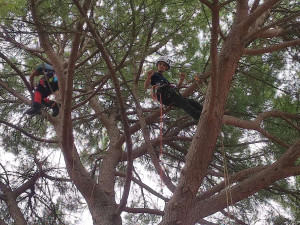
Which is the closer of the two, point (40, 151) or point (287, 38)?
point (287, 38)

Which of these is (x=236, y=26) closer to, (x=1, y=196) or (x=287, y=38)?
(x=287, y=38)

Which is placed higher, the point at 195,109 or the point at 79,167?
the point at 195,109

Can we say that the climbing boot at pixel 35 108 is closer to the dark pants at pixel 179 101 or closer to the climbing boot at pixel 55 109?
the climbing boot at pixel 55 109

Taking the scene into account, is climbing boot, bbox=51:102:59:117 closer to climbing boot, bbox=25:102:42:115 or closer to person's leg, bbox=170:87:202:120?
climbing boot, bbox=25:102:42:115

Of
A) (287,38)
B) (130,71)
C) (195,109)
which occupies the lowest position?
(195,109)

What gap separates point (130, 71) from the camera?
4.32 m

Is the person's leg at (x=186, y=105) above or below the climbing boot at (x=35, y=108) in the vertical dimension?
below

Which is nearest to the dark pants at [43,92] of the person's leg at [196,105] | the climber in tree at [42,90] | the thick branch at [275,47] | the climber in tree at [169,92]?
the climber in tree at [42,90]

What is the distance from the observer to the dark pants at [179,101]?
3320mm

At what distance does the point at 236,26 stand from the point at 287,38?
2.81 feet

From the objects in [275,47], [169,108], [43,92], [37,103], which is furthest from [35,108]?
[275,47]

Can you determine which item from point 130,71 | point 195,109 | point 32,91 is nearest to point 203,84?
point 195,109

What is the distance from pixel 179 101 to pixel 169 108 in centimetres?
12

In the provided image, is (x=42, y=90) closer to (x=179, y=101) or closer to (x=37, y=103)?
(x=37, y=103)
